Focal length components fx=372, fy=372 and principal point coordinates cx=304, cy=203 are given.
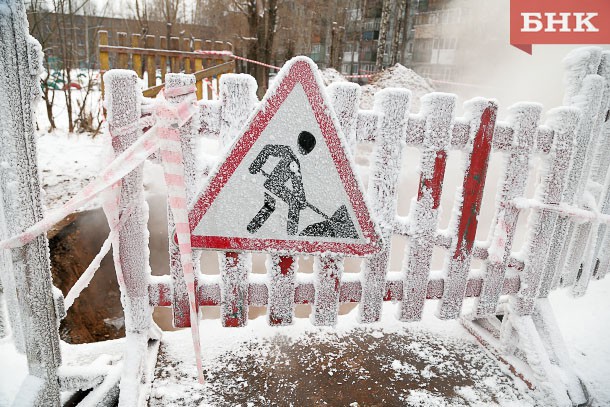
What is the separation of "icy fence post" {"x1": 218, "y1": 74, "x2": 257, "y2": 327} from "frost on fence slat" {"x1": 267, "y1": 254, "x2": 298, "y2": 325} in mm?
137

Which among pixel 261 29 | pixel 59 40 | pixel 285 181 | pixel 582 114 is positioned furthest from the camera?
pixel 261 29

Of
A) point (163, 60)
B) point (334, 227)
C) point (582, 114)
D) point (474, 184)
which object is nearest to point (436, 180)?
point (474, 184)

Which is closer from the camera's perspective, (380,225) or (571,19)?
(380,225)

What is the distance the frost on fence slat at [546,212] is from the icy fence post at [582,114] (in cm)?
9

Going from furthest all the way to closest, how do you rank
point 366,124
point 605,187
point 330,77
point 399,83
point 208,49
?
point 330,77, point 208,49, point 399,83, point 605,187, point 366,124

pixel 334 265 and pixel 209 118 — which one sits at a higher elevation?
pixel 209 118

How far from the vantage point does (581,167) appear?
8.09ft

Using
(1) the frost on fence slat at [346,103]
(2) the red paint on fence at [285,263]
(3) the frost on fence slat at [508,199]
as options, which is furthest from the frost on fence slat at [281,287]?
(3) the frost on fence slat at [508,199]

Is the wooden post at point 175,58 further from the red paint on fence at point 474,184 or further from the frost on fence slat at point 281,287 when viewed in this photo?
the red paint on fence at point 474,184

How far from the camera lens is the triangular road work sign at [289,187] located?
1784mm

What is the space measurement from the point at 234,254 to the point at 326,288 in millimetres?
575

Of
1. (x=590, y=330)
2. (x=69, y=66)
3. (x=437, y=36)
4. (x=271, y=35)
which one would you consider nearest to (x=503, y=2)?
(x=437, y=36)

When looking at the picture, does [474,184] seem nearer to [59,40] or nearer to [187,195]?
[187,195]

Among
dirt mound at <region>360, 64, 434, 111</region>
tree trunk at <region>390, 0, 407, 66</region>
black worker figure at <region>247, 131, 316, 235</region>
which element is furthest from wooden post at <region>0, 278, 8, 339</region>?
tree trunk at <region>390, 0, 407, 66</region>
